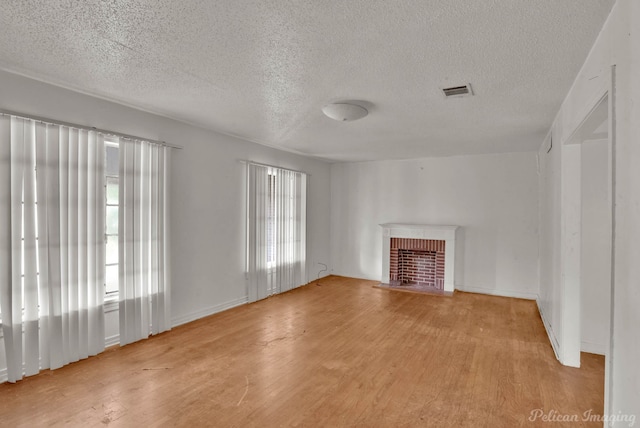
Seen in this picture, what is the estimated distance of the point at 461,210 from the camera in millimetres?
5766

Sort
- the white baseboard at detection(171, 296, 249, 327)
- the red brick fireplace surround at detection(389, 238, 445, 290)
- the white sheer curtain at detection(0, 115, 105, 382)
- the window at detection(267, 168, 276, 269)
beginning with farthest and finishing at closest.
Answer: the red brick fireplace surround at detection(389, 238, 445, 290)
the window at detection(267, 168, 276, 269)
the white baseboard at detection(171, 296, 249, 327)
the white sheer curtain at detection(0, 115, 105, 382)

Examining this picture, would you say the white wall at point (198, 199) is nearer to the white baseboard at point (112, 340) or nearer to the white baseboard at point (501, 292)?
the white baseboard at point (112, 340)

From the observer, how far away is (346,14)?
1675 millimetres

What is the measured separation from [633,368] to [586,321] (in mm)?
2450

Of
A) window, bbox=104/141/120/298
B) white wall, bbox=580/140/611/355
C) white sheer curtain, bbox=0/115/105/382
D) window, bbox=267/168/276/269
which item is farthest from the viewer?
window, bbox=267/168/276/269

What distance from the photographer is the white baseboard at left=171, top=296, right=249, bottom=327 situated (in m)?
3.87

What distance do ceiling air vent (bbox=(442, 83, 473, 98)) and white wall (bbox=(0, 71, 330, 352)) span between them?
301 cm

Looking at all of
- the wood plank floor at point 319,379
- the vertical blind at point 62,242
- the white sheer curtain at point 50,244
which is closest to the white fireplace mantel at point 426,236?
the wood plank floor at point 319,379

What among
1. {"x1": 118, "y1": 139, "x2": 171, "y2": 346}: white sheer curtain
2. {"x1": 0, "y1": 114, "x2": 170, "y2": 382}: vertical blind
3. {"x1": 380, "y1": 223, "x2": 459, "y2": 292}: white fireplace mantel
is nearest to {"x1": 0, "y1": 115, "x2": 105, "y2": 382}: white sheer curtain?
{"x1": 0, "y1": 114, "x2": 170, "y2": 382}: vertical blind

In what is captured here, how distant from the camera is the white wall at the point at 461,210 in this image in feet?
17.2

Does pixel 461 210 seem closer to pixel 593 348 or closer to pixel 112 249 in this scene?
pixel 593 348

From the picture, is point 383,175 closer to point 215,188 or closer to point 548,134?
point 548,134

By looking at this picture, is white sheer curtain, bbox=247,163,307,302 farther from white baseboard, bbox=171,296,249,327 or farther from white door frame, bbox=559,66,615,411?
white door frame, bbox=559,66,615,411

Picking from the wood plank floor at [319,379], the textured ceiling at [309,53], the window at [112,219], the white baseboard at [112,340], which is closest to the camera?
the textured ceiling at [309,53]
